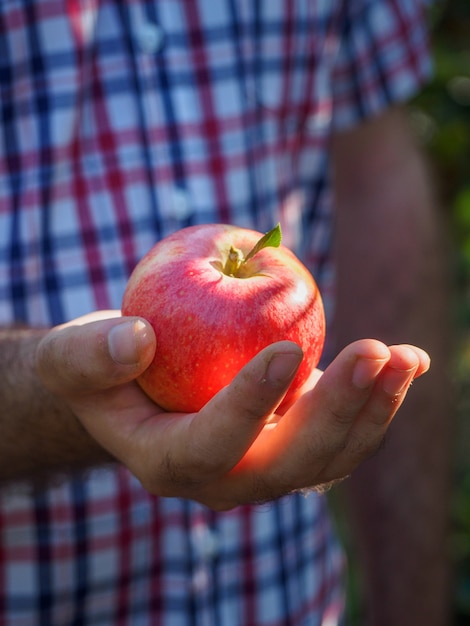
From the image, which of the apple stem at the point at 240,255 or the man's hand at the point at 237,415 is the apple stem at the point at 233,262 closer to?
the apple stem at the point at 240,255

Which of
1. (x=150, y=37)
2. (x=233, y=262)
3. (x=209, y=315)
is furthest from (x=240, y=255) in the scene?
(x=150, y=37)

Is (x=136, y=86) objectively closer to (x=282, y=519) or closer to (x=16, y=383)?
(x=16, y=383)

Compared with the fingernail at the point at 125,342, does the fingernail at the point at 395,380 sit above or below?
below

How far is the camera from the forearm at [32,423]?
1149 mm

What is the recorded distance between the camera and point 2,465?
1275 mm

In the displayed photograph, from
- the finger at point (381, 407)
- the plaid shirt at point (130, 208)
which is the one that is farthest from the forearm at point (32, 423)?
the finger at point (381, 407)

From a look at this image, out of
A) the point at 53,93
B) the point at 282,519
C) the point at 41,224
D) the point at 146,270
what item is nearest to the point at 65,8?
the point at 53,93

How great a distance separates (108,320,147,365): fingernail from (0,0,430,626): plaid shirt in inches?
20.3

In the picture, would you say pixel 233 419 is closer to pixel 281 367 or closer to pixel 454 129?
pixel 281 367

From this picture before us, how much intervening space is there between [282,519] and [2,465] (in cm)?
58

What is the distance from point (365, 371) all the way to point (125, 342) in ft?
0.87

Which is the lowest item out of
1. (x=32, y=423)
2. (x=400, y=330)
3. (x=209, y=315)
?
(x=400, y=330)

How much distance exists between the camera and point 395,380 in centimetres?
83

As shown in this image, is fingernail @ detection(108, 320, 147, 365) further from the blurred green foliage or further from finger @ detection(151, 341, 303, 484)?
the blurred green foliage
